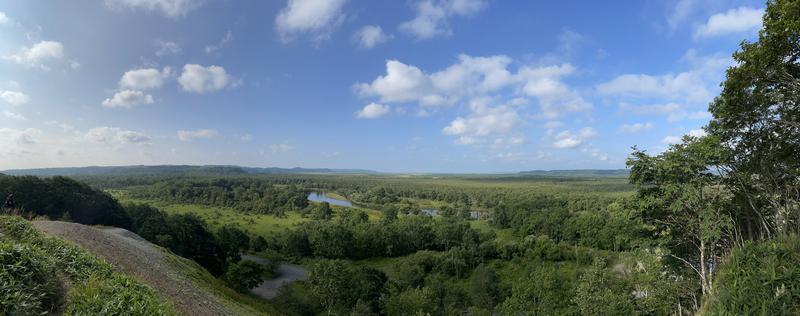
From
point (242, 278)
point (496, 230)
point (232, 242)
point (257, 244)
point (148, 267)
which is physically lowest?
point (496, 230)

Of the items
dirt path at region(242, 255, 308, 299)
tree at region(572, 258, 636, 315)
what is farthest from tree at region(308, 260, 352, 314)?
tree at region(572, 258, 636, 315)

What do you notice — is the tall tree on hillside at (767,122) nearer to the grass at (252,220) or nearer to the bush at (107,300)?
the bush at (107,300)

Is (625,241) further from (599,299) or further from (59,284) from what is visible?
(59,284)

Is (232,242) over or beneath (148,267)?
beneath

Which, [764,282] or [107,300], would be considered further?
[107,300]

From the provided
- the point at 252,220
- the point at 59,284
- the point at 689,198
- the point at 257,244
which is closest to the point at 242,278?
the point at 59,284

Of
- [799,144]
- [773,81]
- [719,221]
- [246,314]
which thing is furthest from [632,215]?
[246,314]

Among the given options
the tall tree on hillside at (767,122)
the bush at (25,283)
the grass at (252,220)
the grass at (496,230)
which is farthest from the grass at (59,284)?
the grass at (496,230)
